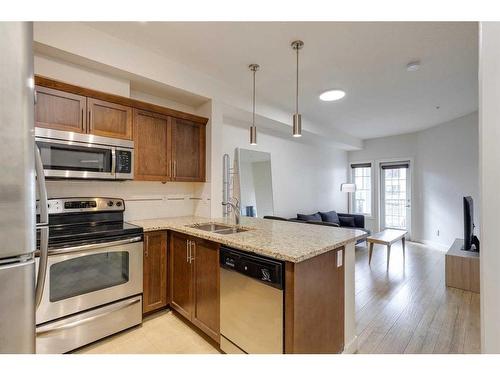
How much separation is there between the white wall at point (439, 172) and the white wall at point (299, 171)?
1150 mm

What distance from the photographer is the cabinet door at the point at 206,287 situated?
1.87 meters

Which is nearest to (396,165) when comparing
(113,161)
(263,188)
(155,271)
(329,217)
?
(329,217)

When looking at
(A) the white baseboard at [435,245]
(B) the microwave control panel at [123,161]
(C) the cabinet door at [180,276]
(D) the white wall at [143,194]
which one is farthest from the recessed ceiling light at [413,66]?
(A) the white baseboard at [435,245]

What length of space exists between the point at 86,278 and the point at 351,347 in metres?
2.17

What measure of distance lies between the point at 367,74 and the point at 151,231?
3043 mm

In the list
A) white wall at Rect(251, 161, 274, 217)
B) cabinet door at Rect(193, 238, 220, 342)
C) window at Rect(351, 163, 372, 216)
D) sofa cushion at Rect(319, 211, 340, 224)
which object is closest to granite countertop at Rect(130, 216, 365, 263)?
cabinet door at Rect(193, 238, 220, 342)

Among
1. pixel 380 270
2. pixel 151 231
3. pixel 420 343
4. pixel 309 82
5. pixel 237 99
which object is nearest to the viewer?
pixel 420 343

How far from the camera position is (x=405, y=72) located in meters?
2.85

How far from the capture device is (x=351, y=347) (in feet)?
6.14

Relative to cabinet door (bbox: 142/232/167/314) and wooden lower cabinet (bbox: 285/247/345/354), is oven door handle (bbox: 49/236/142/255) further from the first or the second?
wooden lower cabinet (bbox: 285/247/345/354)

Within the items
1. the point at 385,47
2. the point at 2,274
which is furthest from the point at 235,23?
the point at 2,274

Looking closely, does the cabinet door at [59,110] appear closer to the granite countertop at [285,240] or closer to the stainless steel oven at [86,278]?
the stainless steel oven at [86,278]

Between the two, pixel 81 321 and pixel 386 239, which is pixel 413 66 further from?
pixel 81 321
